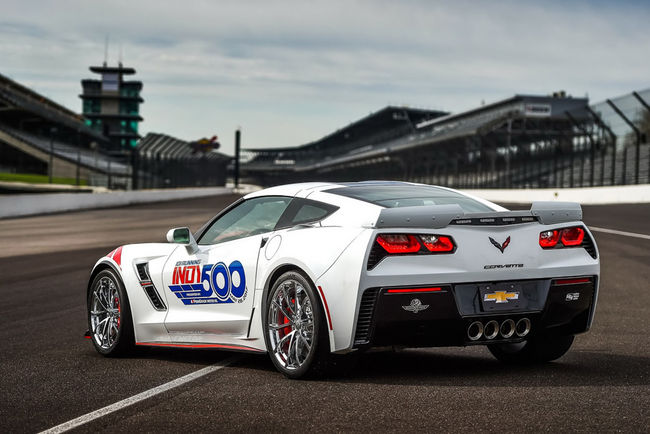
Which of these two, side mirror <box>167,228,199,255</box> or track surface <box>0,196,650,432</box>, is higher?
side mirror <box>167,228,199,255</box>

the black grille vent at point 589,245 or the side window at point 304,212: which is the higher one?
the side window at point 304,212

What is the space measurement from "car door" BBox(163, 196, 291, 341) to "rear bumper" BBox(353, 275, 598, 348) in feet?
3.41

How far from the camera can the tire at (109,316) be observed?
23.5ft

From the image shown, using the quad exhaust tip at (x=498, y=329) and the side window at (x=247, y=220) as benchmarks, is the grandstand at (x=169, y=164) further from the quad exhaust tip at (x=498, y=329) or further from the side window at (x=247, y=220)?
the quad exhaust tip at (x=498, y=329)

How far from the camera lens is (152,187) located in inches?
2186

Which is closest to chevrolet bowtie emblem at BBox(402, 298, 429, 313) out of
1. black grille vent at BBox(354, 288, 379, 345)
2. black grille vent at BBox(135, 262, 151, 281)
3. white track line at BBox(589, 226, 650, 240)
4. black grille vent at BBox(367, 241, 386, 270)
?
black grille vent at BBox(354, 288, 379, 345)

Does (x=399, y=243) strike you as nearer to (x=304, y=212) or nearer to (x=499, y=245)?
(x=499, y=245)

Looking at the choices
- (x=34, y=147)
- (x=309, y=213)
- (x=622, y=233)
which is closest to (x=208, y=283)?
(x=309, y=213)

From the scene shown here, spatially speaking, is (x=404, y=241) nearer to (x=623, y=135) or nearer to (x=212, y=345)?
(x=212, y=345)

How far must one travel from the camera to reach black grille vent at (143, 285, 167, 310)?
7004 mm

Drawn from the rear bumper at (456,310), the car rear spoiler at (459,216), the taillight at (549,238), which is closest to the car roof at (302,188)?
the car rear spoiler at (459,216)

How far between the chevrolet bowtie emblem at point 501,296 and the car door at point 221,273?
1.50m

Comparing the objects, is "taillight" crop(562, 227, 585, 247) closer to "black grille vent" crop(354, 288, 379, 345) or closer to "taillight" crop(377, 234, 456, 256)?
"taillight" crop(377, 234, 456, 256)

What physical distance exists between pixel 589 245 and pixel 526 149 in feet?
157
